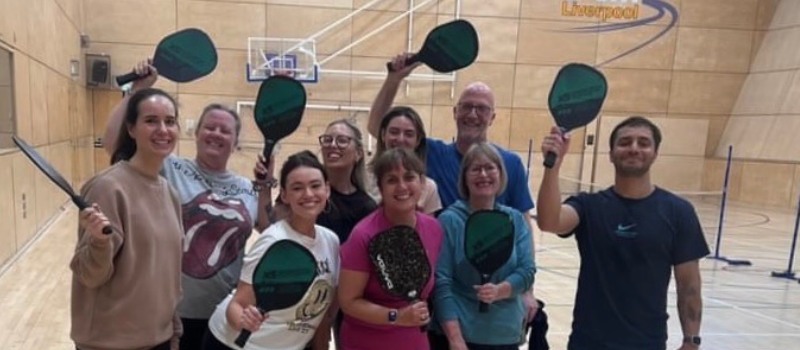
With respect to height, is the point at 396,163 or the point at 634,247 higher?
the point at 396,163

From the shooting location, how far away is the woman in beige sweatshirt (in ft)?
6.15

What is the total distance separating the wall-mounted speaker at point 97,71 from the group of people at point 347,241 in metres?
11.2

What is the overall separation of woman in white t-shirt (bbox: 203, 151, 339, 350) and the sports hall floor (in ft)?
9.46

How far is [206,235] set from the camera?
241 centimetres

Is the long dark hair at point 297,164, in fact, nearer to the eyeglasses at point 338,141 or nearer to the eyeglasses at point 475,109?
the eyeglasses at point 338,141

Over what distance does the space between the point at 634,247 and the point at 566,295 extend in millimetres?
4115

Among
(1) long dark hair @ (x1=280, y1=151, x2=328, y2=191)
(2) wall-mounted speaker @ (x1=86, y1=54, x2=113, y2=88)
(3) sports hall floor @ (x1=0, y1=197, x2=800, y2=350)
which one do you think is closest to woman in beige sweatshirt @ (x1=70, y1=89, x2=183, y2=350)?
(1) long dark hair @ (x1=280, y1=151, x2=328, y2=191)

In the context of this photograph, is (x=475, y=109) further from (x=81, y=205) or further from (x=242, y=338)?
(x=81, y=205)

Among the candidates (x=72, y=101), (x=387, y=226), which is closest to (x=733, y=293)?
(x=387, y=226)

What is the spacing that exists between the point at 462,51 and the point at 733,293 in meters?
5.42

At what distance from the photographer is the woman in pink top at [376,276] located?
2074 mm

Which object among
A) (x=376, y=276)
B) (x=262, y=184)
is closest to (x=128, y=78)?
(x=262, y=184)

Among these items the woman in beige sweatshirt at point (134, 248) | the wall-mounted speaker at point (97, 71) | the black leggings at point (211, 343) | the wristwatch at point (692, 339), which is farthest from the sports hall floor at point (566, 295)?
the wall-mounted speaker at point (97, 71)

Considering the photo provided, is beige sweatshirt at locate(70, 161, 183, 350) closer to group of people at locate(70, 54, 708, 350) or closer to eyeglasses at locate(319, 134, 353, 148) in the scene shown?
group of people at locate(70, 54, 708, 350)
